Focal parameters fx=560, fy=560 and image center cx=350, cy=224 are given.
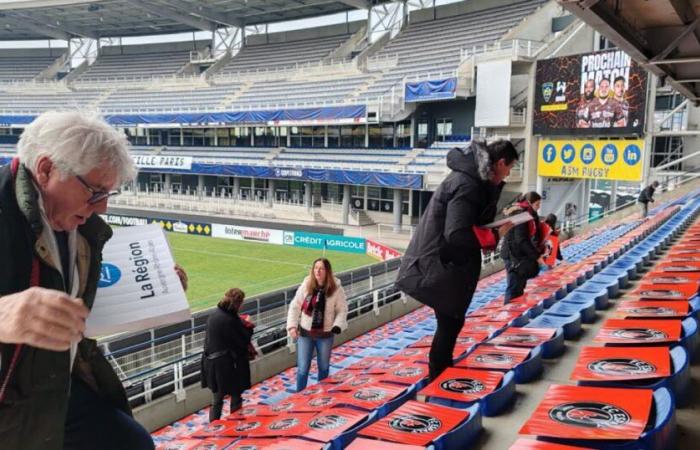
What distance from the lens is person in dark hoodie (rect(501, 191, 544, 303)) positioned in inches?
234

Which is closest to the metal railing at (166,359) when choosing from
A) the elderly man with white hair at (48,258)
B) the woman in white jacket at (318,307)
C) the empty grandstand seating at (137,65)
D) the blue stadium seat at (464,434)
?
the woman in white jacket at (318,307)

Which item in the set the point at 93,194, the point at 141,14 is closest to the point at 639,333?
the point at 93,194

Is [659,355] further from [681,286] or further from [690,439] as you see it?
[681,286]

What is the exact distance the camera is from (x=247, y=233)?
2744cm

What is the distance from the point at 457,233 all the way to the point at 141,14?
1771 inches

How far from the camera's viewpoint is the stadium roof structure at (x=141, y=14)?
38656mm

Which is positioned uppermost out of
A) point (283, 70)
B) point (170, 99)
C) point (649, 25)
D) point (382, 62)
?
point (283, 70)

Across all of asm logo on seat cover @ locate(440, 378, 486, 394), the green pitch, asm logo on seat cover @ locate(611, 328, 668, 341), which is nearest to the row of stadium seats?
the green pitch

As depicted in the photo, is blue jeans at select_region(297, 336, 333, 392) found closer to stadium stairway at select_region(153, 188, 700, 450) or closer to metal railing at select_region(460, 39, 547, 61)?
stadium stairway at select_region(153, 188, 700, 450)

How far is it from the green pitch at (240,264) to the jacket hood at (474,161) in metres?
14.0

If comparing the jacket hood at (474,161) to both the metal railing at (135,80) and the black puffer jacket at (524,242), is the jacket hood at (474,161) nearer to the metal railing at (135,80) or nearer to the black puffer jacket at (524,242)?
the black puffer jacket at (524,242)

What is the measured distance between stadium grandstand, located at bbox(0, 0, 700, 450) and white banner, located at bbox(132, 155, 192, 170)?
12cm

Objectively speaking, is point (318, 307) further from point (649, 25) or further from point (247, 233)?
point (247, 233)

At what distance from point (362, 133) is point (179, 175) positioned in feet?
47.2
